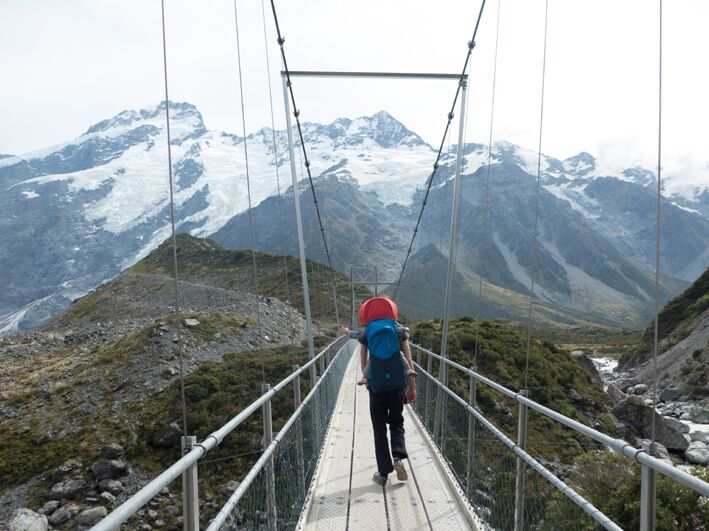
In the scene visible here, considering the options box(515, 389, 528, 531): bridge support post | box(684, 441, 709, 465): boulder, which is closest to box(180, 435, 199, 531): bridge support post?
box(515, 389, 528, 531): bridge support post

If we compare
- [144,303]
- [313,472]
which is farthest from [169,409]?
[144,303]

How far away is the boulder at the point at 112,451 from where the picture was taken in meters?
16.3

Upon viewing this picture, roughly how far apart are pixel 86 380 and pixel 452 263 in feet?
64.4

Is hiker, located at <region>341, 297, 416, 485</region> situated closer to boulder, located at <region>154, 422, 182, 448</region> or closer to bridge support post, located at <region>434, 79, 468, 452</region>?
bridge support post, located at <region>434, 79, 468, 452</region>

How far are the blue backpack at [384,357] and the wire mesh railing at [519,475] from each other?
0.65 metres

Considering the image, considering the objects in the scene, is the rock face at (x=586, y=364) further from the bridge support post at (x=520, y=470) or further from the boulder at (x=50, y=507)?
the bridge support post at (x=520, y=470)

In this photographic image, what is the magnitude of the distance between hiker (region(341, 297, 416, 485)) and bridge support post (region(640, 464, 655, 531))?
291cm

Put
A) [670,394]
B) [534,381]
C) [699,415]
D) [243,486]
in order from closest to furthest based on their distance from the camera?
[243,486] → [699,415] → [534,381] → [670,394]

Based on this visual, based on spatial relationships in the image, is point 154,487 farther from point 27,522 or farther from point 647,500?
point 27,522

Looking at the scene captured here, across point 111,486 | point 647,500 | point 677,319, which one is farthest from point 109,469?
point 677,319

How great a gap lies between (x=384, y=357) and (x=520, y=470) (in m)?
1.58

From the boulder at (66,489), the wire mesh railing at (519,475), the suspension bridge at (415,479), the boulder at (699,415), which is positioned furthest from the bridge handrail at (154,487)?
the boulder at (699,415)

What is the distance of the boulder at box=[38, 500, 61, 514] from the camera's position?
14223 millimetres

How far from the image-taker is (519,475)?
3521 mm
